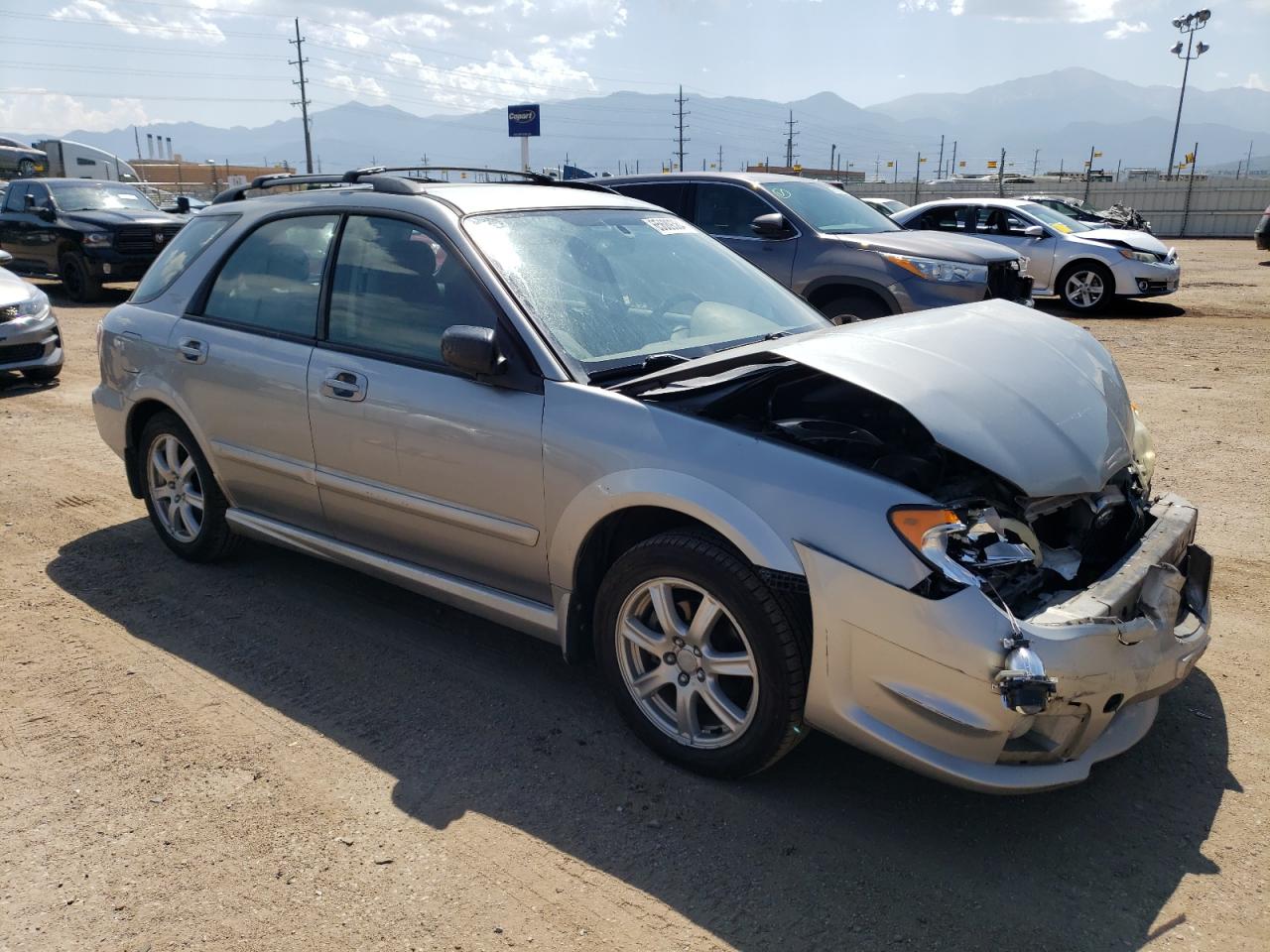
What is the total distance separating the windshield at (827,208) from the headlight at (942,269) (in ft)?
2.62

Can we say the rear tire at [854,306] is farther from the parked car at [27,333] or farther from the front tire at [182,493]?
the parked car at [27,333]

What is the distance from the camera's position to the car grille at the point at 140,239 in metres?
15.1

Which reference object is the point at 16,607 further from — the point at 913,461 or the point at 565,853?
the point at 913,461

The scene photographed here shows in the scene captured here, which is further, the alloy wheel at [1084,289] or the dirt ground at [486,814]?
the alloy wheel at [1084,289]

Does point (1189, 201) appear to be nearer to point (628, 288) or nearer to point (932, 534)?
point (628, 288)

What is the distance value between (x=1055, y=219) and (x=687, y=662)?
13.3m

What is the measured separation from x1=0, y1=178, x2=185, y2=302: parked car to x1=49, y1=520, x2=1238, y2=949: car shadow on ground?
13.2 metres

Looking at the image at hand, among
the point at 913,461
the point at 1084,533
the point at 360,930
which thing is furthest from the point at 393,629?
the point at 1084,533

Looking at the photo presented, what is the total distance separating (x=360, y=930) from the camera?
2.46 meters

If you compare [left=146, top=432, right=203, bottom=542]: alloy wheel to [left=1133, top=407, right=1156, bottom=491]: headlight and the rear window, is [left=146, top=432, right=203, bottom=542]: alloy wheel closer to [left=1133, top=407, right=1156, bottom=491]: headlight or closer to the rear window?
the rear window

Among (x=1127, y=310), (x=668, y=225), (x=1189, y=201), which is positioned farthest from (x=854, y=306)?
(x=1189, y=201)

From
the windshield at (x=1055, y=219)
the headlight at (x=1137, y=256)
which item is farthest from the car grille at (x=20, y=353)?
the headlight at (x=1137, y=256)

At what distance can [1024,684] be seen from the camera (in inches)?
95.3

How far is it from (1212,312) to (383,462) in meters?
13.5
